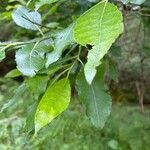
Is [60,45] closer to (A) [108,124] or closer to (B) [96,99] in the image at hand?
(B) [96,99]

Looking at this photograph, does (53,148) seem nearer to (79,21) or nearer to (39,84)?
(39,84)

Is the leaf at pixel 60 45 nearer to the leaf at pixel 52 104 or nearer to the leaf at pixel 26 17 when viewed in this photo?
the leaf at pixel 52 104

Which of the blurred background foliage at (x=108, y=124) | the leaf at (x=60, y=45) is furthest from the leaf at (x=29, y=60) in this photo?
the blurred background foliage at (x=108, y=124)

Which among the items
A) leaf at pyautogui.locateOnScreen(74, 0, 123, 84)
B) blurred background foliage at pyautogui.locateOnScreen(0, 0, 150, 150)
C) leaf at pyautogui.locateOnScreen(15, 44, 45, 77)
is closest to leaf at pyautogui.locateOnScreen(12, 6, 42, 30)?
leaf at pyautogui.locateOnScreen(15, 44, 45, 77)

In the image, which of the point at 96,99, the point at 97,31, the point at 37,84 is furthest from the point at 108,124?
the point at 97,31

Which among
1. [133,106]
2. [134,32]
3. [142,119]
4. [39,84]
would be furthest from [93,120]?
[133,106]
